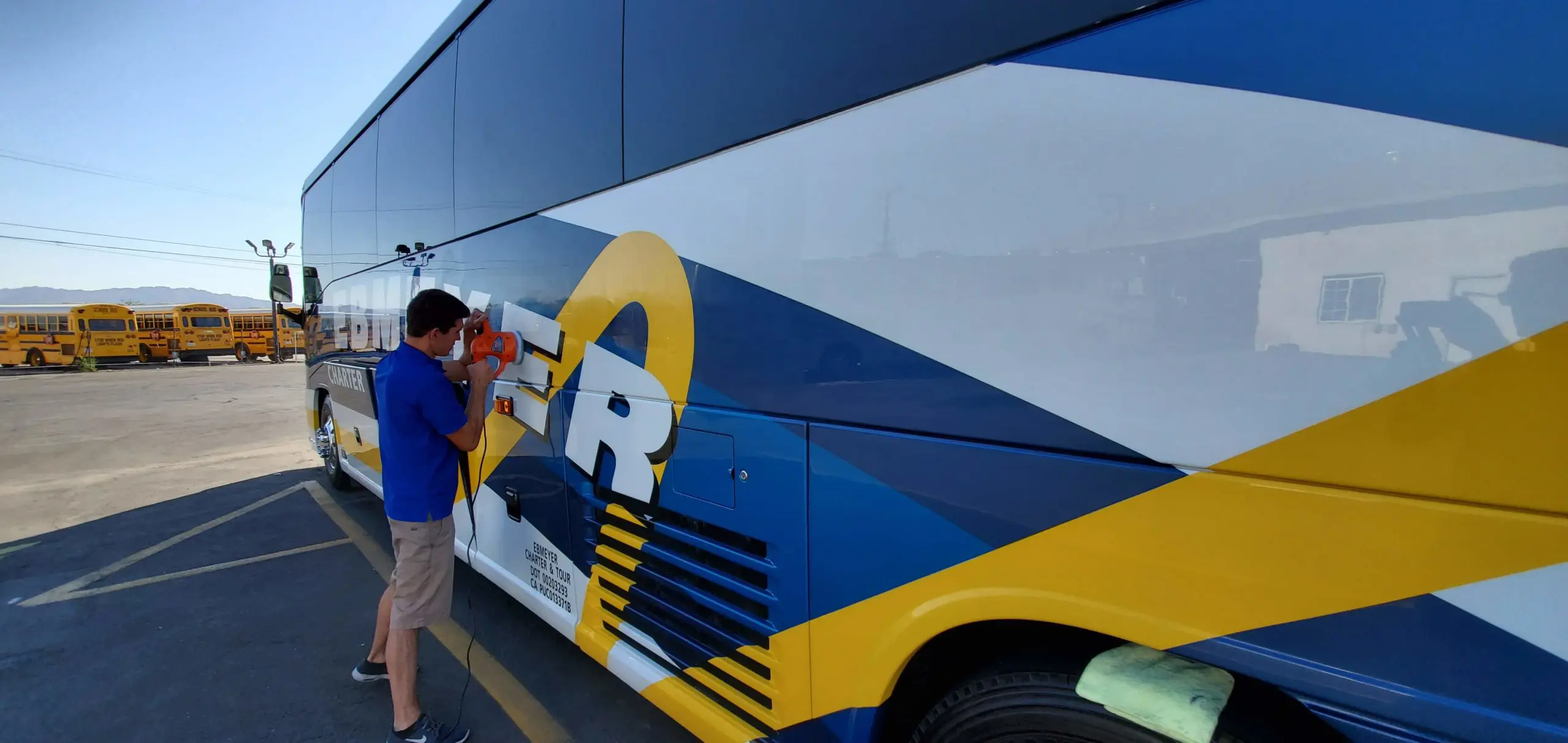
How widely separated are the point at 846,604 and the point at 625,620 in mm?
1220

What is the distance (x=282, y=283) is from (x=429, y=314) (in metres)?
7.07

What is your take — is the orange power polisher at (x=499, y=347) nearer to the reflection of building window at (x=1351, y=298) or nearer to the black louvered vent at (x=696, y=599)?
the black louvered vent at (x=696, y=599)

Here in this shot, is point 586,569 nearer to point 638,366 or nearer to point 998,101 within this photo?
point 638,366

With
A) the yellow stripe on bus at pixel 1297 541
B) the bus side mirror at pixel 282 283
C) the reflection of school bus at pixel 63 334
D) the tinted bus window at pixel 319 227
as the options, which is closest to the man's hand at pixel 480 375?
the yellow stripe on bus at pixel 1297 541

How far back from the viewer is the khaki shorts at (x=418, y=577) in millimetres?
2650

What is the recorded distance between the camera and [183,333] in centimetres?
3294

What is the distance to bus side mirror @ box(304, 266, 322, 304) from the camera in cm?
639

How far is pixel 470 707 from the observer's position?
2930 mm

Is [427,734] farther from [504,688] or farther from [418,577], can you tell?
[418,577]

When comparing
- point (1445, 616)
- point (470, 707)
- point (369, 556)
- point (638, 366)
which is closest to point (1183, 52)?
point (1445, 616)

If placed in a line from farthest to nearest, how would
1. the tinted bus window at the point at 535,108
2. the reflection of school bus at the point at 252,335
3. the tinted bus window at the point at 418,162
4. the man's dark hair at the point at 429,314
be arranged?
the reflection of school bus at the point at 252,335, the tinted bus window at the point at 418,162, the man's dark hair at the point at 429,314, the tinted bus window at the point at 535,108

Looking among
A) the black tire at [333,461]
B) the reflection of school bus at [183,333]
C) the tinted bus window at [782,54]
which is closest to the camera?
the tinted bus window at [782,54]

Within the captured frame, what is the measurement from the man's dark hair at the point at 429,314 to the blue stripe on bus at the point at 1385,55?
2.65 metres

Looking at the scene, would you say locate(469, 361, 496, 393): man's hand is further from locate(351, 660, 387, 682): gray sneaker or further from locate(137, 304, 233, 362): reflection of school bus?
locate(137, 304, 233, 362): reflection of school bus
